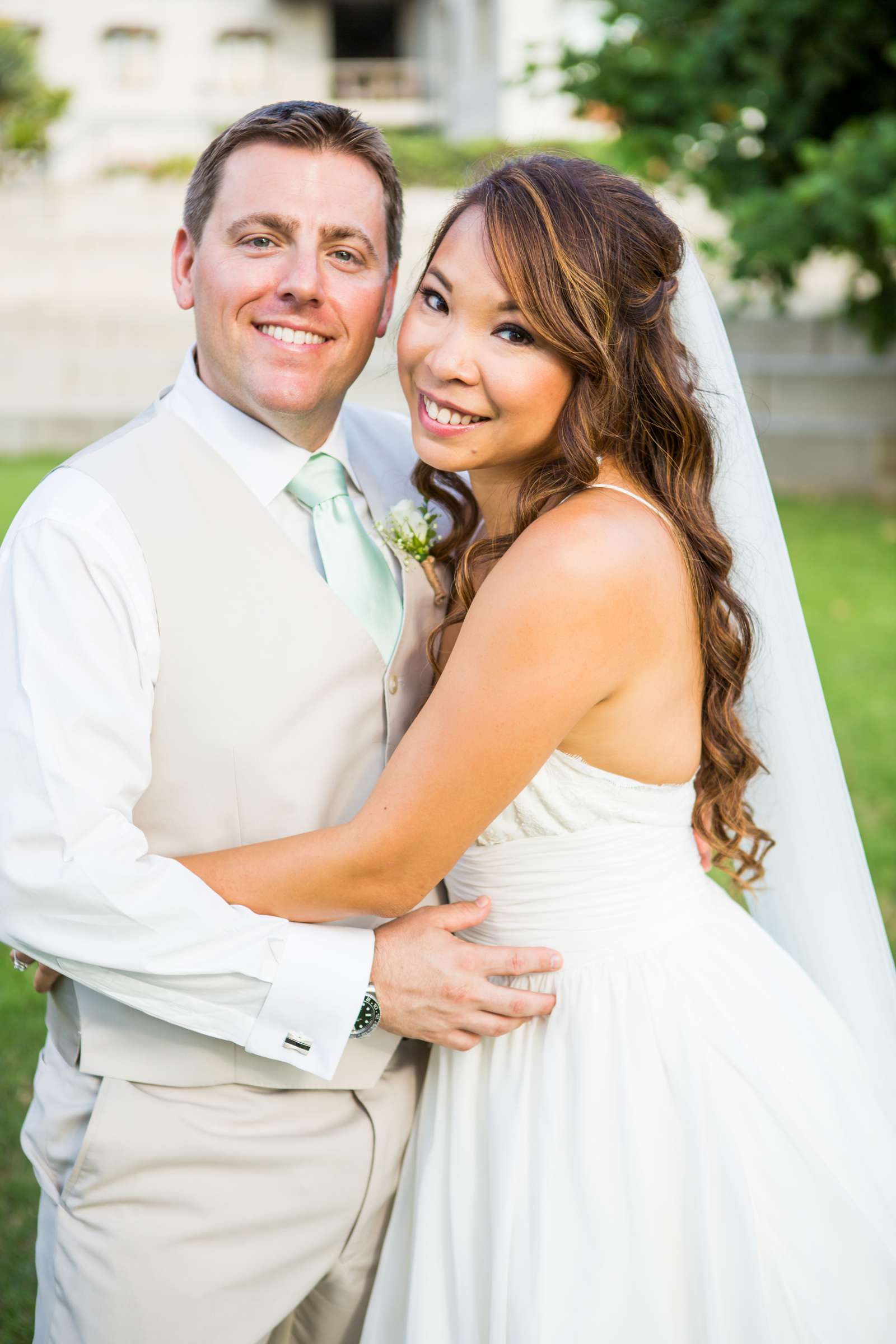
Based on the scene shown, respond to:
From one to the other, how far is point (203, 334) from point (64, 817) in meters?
0.96

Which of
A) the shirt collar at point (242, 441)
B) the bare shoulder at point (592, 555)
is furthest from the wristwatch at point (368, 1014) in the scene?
the shirt collar at point (242, 441)

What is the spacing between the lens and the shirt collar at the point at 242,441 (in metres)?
2.07

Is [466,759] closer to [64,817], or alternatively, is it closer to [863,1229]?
[64,817]

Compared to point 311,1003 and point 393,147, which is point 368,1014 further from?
point 393,147

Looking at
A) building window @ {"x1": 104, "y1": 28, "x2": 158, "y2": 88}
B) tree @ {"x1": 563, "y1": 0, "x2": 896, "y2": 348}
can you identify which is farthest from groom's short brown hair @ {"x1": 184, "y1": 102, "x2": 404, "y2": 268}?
building window @ {"x1": 104, "y1": 28, "x2": 158, "y2": 88}

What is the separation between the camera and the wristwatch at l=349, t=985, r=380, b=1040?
1913 millimetres

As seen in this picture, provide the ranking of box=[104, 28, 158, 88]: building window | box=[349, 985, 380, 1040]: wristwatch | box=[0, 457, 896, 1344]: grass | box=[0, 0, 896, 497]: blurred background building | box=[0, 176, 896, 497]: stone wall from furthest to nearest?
box=[104, 28, 158, 88]: building window
box=[0, 176, 896, 497]: stone wall
box=[0, 0, 896, 497]: blurred background building
box=[0, 457, 896, 1344]: grass
box=[349, 985, 380, 1040]: wristwatch

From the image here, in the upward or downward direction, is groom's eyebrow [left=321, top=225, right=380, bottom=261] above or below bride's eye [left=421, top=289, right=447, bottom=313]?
above

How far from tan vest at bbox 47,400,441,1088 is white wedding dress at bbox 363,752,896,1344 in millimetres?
257

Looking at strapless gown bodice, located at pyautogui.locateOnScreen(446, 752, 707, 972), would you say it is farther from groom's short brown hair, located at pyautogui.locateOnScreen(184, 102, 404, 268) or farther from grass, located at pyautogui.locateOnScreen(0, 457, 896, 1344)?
grass, located at pyautogui.locateOnScreen(0, 457, 896, 1344)

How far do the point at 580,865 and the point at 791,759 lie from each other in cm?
56

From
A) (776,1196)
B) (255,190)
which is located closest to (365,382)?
(255,190)

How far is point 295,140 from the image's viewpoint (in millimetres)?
2172

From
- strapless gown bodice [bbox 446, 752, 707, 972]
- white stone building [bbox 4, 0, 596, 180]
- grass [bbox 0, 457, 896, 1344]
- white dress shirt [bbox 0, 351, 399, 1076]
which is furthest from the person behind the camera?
white stone building [bbox 4, 0, 596, 180]
